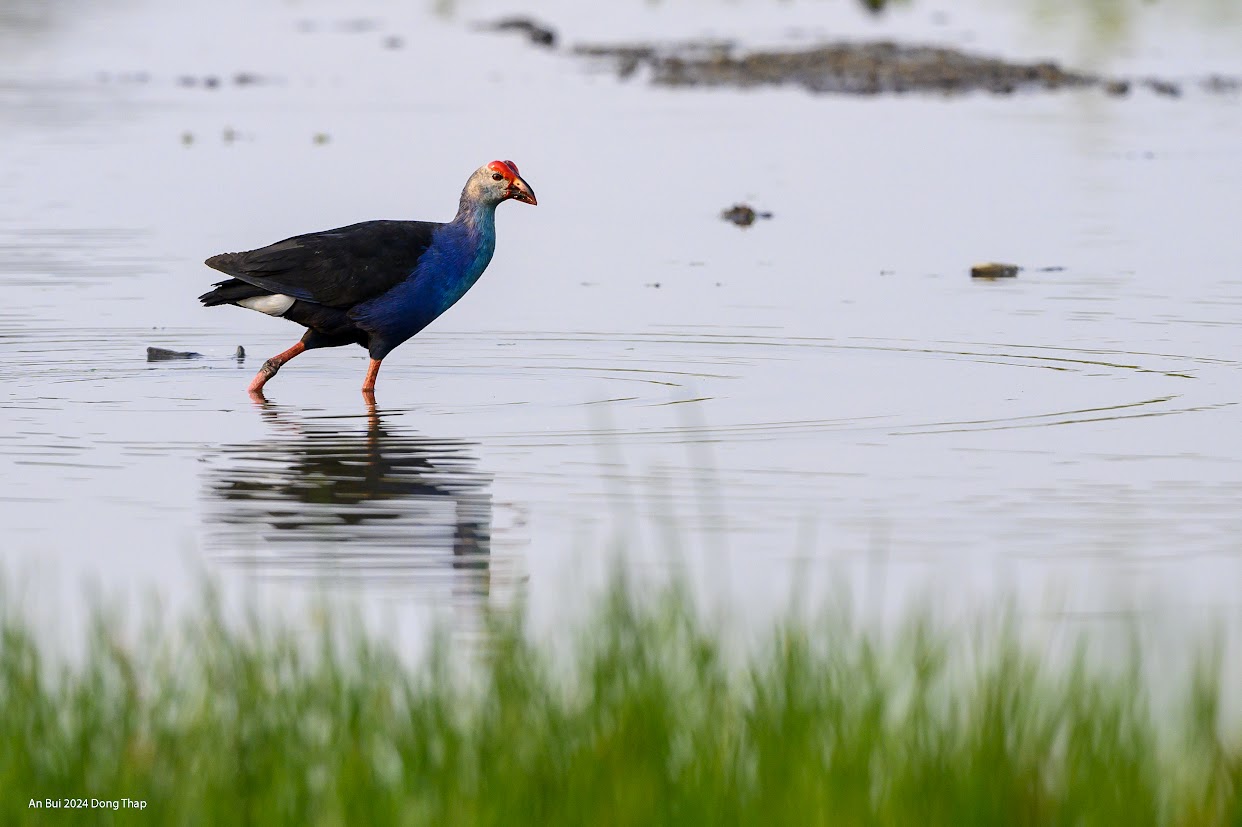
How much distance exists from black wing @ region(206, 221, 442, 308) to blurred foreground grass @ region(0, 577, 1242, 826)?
5.69 meters

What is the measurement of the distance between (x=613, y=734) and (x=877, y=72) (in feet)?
79.1

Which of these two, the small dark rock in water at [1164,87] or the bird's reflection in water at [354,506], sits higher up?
the small dark rock in water at [1164,87]

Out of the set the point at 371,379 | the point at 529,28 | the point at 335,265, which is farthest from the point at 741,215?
the point at 529,28

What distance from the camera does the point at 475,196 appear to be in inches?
460

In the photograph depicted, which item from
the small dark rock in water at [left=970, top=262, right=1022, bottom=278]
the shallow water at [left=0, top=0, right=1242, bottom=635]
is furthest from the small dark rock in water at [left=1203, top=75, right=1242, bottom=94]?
the small dark rock in water at [left=970, top=262, right=1022, bottom=278]

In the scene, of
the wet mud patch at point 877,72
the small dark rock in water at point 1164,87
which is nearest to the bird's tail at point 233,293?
the wet mud patch at point 877,72

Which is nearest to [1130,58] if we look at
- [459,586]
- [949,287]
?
[949,287]

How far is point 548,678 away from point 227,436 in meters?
4.83

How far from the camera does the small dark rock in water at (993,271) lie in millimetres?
14734

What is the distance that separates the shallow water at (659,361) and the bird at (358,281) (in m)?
0.31

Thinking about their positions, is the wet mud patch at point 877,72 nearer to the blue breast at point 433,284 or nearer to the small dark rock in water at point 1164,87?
Answer: the small dark rock in water at point 1164,87

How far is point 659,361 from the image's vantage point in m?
11.9

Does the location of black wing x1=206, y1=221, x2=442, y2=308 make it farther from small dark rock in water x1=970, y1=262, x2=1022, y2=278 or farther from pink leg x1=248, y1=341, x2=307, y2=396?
small dark rock in water x1=970, y1=262, x2=1022, y2=278

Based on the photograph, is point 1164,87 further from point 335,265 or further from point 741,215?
point 335,265
